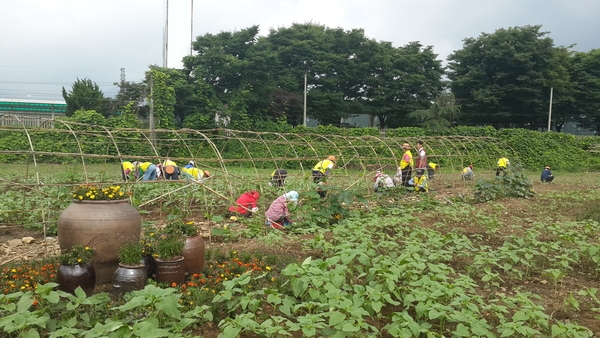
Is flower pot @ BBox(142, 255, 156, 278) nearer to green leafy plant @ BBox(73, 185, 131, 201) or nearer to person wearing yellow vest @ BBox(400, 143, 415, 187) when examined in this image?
green leafy plant @ BBox(73, 185, 131, 201)

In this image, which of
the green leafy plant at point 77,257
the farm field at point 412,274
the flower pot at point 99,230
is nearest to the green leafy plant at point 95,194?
the flower pot at point 99,230

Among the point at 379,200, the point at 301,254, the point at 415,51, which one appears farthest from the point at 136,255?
the point at 415,51

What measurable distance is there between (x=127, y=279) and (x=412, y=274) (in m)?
2.65

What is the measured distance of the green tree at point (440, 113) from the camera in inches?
1271

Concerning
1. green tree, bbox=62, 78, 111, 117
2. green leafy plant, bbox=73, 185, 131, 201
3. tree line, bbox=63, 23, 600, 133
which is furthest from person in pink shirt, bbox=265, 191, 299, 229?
green tree, bbox=62, 78, 111, 117

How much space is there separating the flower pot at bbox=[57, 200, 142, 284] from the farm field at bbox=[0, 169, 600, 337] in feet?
4.26

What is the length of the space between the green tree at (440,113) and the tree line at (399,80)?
7cm

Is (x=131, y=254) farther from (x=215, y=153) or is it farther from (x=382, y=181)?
(x=382, y=181)

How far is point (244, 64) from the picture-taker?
3039 centimetres

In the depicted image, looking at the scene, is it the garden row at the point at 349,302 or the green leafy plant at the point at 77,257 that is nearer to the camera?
the garden row at the point at 349,302

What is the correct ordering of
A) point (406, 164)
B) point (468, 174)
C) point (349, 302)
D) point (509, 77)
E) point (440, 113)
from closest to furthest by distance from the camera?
point (349, 302) < point (406, 164) < point (468, 174) < point (440, 113) < point (509, 77)

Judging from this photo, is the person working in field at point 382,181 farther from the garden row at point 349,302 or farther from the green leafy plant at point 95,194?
the green leafy plant at point 95,194

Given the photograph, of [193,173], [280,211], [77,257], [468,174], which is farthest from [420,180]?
[77,257]

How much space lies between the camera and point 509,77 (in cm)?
3594
